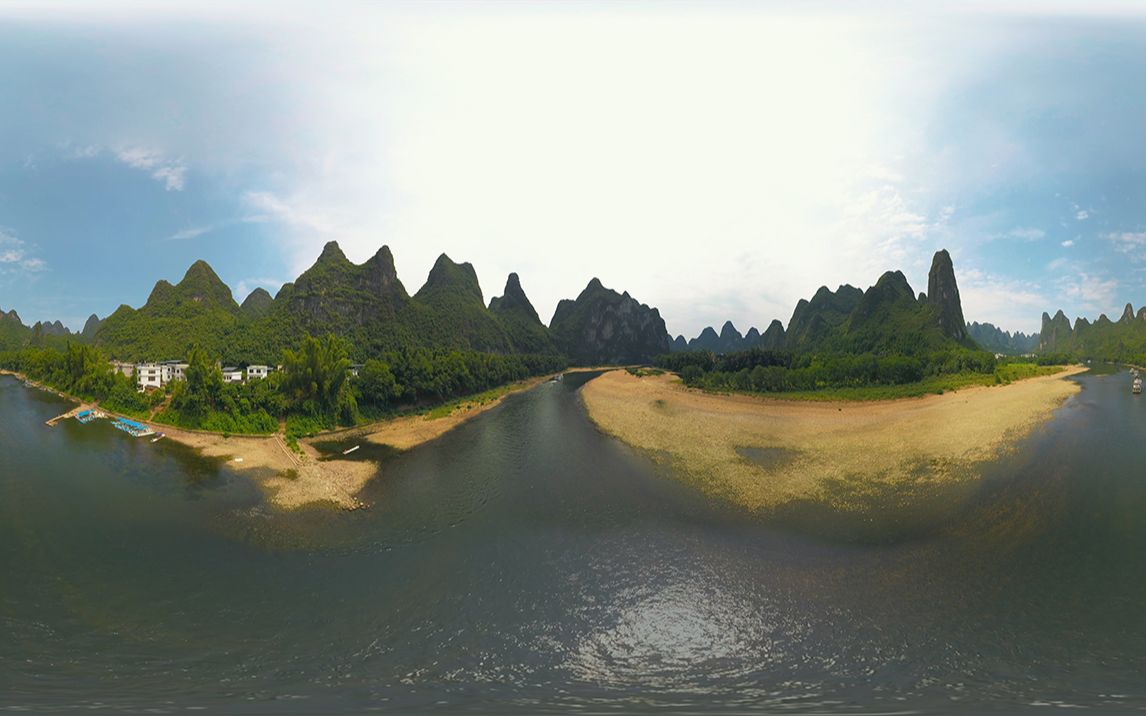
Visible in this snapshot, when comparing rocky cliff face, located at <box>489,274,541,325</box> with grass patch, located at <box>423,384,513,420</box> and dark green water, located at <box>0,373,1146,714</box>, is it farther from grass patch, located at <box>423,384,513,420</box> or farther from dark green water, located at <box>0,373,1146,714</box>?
dark green water, located at <box>0,373,1146,714</box>

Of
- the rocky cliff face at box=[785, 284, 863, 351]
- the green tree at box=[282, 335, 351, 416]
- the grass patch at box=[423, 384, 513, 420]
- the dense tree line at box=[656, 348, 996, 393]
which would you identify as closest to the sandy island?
the grass patch at box=[423, 384, 513, 420]

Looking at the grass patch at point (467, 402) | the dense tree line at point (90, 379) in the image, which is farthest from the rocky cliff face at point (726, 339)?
the dense tree line at point (90, 379)

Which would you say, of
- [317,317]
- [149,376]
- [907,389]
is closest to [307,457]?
[149,376]

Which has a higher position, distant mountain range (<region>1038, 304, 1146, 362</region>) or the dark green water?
distant mountain range (<region>1038, 304, 1146, 362</region>)

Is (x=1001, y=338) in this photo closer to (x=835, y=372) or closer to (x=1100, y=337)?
(x=1100, y=337)

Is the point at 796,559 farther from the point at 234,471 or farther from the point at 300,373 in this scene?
the point at 300,373

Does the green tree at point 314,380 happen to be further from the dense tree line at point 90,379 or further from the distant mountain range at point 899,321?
the distant mountain range at point 899,321
